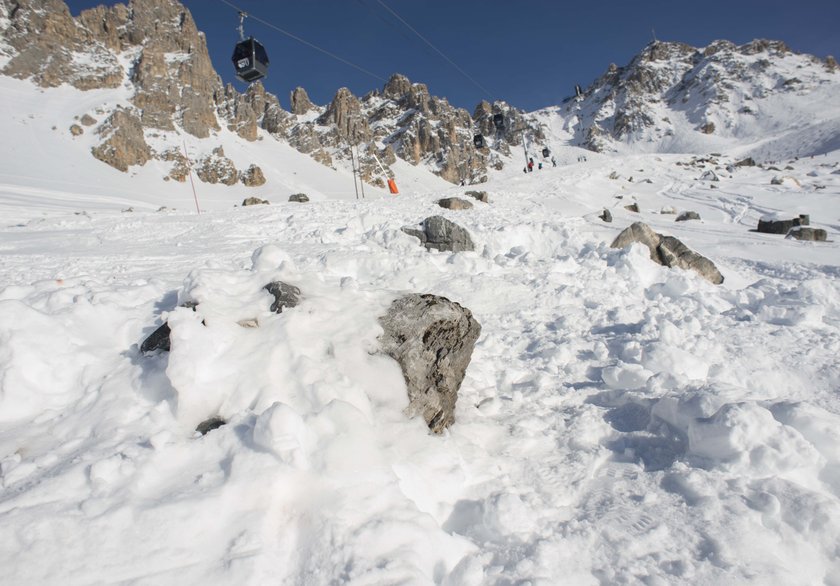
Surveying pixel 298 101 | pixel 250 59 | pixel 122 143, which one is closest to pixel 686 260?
pixel 250 59

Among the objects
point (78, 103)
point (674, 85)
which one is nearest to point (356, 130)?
point (78, 103)

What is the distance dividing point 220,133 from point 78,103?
1677 centimetres

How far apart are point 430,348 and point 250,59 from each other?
25.9ft

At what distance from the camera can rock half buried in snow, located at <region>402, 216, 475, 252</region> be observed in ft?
29.0

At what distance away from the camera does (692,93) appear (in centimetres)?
12019

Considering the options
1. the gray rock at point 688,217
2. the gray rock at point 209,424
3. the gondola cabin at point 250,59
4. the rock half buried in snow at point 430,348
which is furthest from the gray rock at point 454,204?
the gray rock at point 209,424

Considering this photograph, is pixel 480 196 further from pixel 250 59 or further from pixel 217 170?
pixel 217 170

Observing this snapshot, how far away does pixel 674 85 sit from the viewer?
13050cm

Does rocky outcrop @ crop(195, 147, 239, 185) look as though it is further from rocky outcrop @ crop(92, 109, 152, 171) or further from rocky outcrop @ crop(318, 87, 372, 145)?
rocky outcrop @ crop(318, 87, 372, 145)

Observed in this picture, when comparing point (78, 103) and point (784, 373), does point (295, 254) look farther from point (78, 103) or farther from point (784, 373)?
point (78, 103)

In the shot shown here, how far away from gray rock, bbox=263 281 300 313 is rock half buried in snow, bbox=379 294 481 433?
2.53 ft

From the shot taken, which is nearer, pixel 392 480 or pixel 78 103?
pixel 392 480

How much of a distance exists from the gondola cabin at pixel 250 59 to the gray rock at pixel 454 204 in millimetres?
7651

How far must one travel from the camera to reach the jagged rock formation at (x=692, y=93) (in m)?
100
